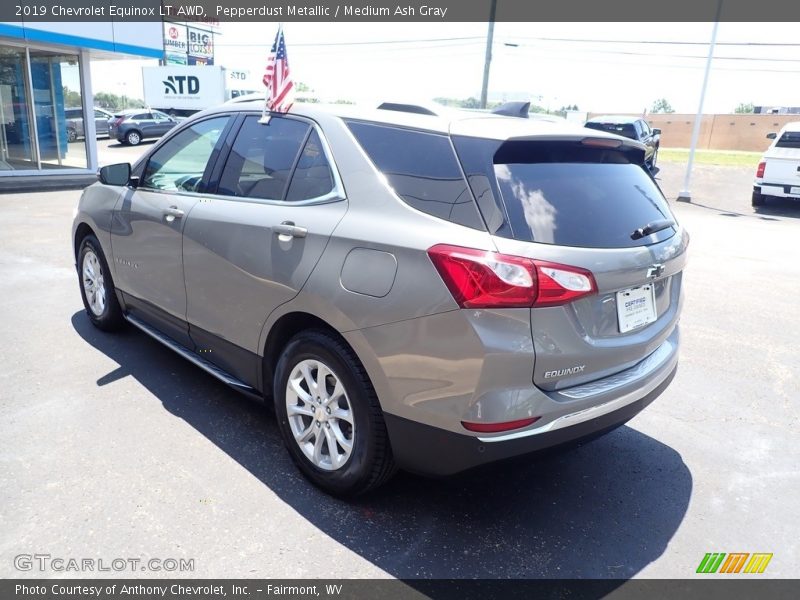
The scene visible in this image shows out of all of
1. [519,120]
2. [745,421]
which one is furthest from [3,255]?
[745,421]

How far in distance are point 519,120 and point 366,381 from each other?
1.46 metres

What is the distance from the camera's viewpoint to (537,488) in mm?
3164

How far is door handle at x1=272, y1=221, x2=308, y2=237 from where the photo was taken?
2936 mm

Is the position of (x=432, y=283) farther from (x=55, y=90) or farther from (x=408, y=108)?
(x=55, y=90)

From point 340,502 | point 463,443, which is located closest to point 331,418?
point 340,502

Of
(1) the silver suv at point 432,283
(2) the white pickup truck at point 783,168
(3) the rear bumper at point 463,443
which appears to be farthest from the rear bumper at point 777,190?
(3) the rear bumper at point 463,443

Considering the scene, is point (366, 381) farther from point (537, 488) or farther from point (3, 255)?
point (3, 255)

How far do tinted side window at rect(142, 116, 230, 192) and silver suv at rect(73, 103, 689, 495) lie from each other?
35cm

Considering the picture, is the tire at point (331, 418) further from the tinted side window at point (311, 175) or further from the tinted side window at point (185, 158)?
the tinted side window at point (185, 158)

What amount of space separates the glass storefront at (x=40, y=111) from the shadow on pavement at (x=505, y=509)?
16.0 m

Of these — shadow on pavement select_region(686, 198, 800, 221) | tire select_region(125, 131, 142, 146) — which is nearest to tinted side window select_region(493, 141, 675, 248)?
shadow on pavement select_region(686, 198, 800, 221)

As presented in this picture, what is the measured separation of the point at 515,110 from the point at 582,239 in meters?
1.01

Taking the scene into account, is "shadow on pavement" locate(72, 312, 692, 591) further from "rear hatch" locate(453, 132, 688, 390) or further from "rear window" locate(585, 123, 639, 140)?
"rear window" locate(585, 123, 639, 140)

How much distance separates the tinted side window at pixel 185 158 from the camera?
3875mm
